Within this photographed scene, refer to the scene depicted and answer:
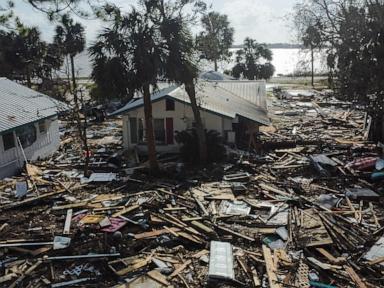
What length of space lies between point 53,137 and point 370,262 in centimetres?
2089

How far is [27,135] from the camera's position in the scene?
23.0 m

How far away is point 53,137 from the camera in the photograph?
26312 mm

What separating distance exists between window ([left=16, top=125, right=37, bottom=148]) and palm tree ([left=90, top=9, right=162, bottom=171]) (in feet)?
22.3

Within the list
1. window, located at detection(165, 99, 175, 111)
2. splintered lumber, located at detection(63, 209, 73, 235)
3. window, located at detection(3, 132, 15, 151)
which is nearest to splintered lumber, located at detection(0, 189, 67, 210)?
splintered lumber, located at detection(63, 209, 73, 235)

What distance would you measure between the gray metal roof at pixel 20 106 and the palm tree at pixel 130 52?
6.06 m

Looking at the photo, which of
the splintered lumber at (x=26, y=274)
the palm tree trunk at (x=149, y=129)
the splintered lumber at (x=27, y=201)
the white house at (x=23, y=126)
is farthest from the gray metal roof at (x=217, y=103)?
the splintered lumber at (x=26, y=274)

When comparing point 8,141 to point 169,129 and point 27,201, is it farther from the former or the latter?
point 169,129

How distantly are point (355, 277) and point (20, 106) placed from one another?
65.5 feet

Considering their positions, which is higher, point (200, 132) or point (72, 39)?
point (72, 39)

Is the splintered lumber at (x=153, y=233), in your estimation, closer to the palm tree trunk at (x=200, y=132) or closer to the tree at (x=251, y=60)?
the palm tree trunk at (x=200, y=132)

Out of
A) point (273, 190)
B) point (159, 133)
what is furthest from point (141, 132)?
point (273, 190)

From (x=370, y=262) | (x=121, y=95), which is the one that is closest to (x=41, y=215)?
(x=121, y=95)

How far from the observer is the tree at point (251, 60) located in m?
53.7

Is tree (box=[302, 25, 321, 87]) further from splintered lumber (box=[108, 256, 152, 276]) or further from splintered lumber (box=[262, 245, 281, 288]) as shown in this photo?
splintered lumber (box=[108, 256, 152, 276])
